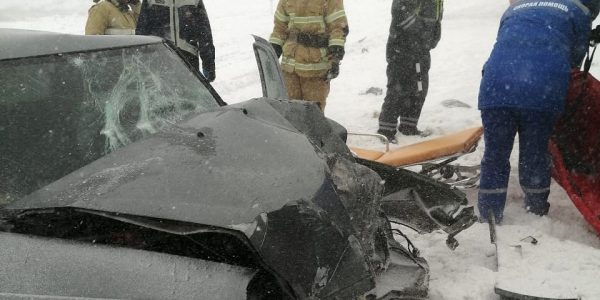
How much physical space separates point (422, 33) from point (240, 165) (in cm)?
392

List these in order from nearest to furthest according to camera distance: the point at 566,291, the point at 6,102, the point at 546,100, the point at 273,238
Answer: the point at 273,238 → the point at 6,102 → the point at 566,291 → the point at 546,100

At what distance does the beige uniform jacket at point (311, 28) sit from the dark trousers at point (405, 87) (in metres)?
0.86

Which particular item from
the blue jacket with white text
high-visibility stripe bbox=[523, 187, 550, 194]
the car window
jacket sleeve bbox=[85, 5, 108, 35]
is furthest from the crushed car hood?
jacket sleeve bbox=[85, 5, 108, 35]

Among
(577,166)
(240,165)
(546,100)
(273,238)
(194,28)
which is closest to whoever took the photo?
(273,238)

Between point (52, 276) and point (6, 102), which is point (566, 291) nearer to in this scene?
point (52, 276)

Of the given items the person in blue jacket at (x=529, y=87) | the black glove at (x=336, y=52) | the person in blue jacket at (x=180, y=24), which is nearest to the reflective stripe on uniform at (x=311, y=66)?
the black glove at (x=336, y=52)

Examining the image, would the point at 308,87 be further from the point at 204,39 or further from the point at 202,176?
the point at 202,176

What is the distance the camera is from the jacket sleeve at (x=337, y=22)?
453 cm

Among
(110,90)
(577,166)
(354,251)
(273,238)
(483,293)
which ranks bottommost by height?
(483,293)

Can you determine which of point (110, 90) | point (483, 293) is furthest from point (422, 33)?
point (110, 90)

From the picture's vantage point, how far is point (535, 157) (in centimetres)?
298

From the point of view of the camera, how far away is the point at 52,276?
1160 mm

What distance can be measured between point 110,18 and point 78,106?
3.14 metres

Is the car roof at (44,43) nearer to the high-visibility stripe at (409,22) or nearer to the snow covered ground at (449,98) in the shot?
the snow covered ground at (449,98)
